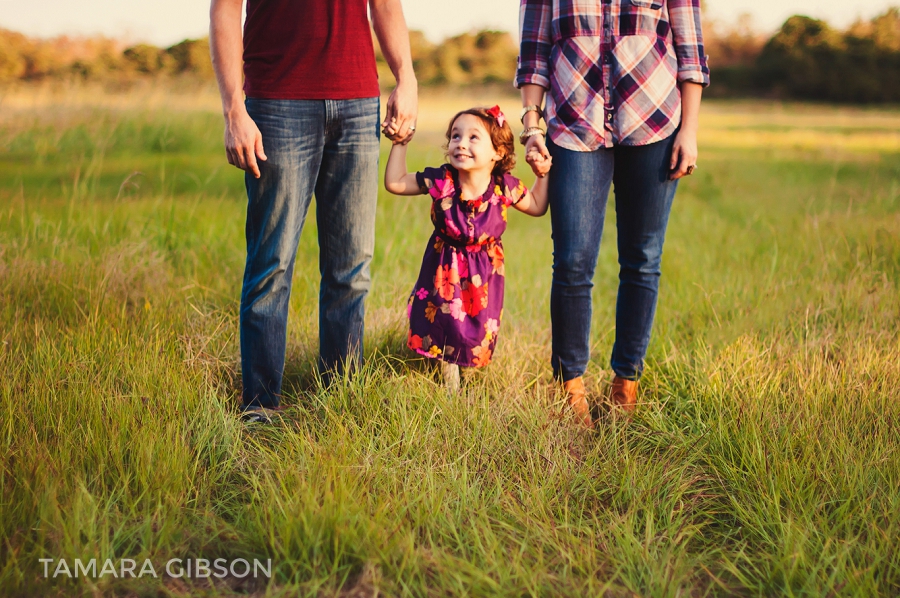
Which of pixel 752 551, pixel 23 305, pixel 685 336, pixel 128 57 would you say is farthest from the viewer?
pixel 128 57

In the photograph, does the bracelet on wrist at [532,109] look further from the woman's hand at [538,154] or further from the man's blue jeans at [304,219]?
the man's blue jeans at [304,219]

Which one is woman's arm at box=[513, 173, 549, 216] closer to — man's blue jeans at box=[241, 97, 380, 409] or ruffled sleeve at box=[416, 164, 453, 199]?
ruffled sleeve at box=[416, 164, 453, 199]

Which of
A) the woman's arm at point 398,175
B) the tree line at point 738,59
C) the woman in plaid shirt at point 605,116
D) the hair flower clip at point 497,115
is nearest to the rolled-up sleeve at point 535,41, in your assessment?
the woman in plaid shirt at point 605,116

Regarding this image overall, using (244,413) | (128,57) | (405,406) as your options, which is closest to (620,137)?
(405,406)

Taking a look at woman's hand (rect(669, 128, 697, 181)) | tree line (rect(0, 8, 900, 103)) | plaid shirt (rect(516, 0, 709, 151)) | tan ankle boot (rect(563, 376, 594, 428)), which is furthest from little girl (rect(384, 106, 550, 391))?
tree line (rect(0, 8, 900, 103))

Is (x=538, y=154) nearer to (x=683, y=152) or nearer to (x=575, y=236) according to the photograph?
(x=575, y=236)

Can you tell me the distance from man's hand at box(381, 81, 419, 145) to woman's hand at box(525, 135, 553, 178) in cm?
Result: 43

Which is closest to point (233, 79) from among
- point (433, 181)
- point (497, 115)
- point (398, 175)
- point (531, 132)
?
point (398, 175)

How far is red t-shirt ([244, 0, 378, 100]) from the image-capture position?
237cm

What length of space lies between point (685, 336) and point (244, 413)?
7.16ft

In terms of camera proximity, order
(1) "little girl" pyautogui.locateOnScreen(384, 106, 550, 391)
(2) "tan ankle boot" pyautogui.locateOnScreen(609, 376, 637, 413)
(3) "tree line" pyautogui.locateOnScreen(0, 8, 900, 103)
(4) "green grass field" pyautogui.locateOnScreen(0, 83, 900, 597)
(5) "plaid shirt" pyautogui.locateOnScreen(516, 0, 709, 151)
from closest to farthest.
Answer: (4) "green grass field" pyautogui.locateOnScreen(0, 83, 900, 597), (5) "plaid shirt" pyautogui.locateOnScreen(516, 0, 709, 151), (1) "little girl" pyautogui.locateOnScreen(384, 106, 550, 391), (2) "tan ankle boot" pyautogui.locateOnScreen(609, 376, 637, 413), (3) "tree line" pyautogui.locateOnScreen(0, 8, 900, 103)

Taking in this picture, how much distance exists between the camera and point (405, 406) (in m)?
2.49

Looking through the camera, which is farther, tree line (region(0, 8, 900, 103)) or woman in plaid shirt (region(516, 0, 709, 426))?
tree line (region(0, 8, 900, 103))

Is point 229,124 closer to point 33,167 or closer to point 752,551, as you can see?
point 752,551
